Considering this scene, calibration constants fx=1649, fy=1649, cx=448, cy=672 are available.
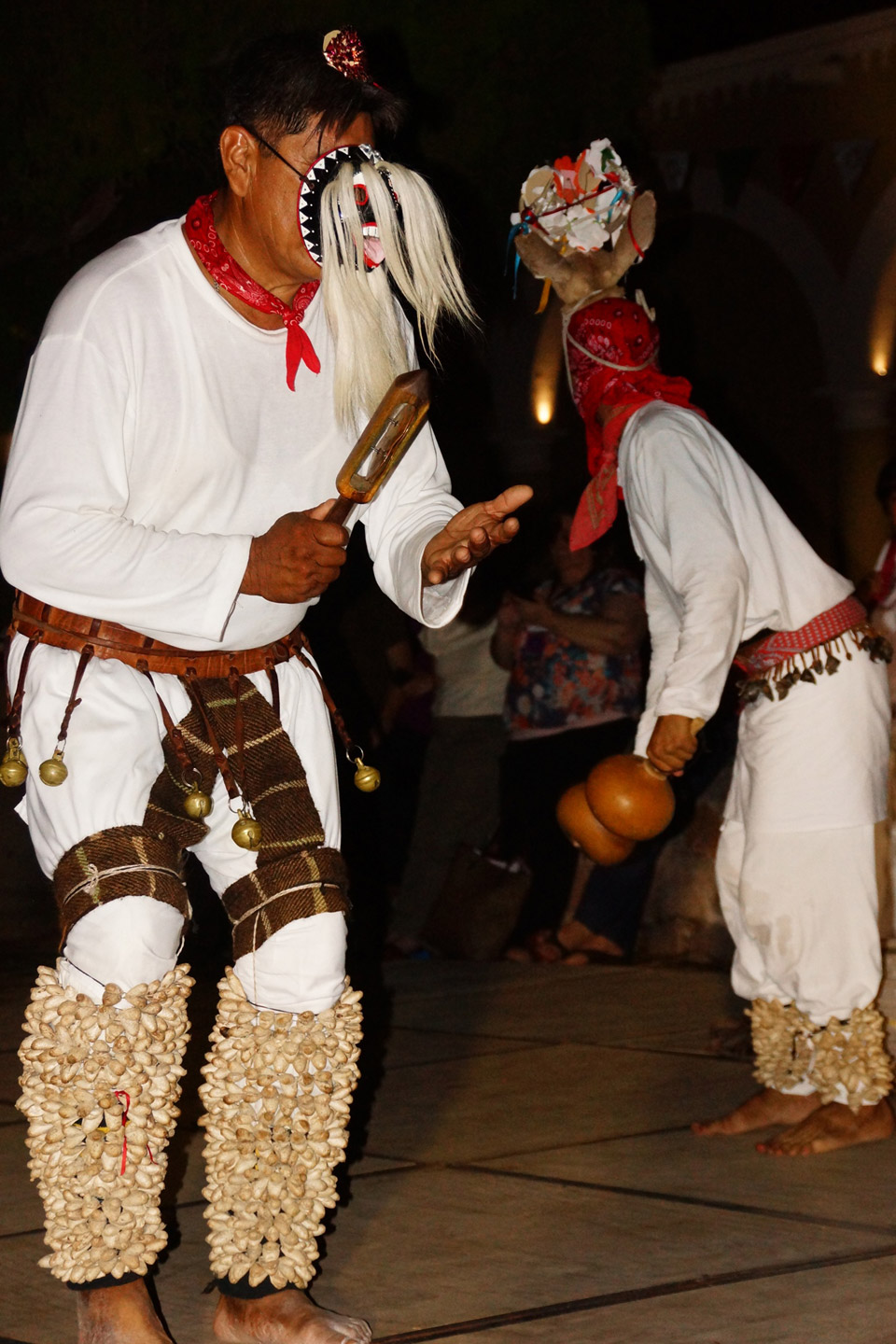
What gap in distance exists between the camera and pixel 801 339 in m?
14.9

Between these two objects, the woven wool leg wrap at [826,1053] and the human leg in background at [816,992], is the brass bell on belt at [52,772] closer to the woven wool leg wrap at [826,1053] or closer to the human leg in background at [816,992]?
the human leg in background at [816,992]

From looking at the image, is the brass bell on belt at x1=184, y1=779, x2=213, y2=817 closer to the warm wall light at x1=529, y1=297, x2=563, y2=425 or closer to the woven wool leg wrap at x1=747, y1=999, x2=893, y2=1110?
the woven wool leg wrap at x1=747, y1=999, x2=893, y2=1110

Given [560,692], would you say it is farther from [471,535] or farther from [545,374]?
[545,374]

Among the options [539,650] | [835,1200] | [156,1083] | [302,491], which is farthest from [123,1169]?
[539,650]

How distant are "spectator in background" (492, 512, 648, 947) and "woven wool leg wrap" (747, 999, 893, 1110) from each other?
7.82 feet

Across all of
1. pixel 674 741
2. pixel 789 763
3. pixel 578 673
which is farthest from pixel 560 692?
pixel 674 741

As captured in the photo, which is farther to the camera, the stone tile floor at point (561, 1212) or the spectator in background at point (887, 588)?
the spectator in background at point (887, 588)

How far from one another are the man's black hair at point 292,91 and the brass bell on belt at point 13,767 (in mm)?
1012

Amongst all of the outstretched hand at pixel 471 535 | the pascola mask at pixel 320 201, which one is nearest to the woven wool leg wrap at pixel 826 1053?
the outstretched hand at pixel 471 535

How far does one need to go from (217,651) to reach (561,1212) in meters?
1.34

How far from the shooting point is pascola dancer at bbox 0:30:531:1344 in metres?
2.36

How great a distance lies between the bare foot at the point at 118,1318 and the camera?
2361mm

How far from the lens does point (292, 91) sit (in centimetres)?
253

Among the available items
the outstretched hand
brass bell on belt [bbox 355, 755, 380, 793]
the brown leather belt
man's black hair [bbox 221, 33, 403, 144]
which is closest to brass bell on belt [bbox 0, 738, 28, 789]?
the brown leather belt
